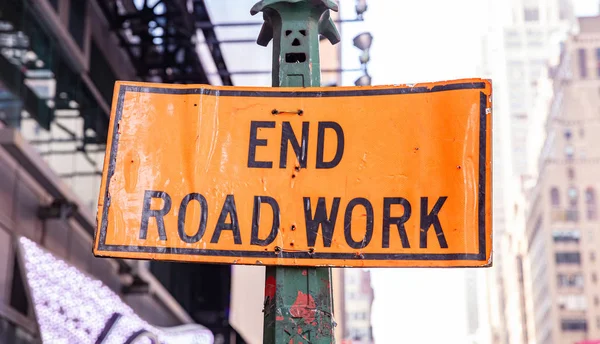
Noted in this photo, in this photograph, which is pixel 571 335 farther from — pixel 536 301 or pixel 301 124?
pixel 301 124

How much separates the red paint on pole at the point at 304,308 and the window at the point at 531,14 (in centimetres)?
20046

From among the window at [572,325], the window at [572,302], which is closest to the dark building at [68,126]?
the window at [572,325]

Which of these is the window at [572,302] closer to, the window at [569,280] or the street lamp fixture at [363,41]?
the window at [569,280]

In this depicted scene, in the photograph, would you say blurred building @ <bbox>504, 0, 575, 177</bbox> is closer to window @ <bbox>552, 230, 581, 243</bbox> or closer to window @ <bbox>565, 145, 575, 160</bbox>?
window @ <bbox>565, 145, 575, 160</bbox>

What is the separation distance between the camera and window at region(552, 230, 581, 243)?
9394 centimetres

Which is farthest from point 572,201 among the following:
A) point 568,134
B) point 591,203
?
point 568,134

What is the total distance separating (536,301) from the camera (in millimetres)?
103312

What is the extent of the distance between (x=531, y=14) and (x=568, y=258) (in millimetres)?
114688

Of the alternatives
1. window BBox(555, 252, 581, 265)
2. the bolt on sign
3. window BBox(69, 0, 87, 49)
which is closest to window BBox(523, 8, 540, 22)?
window BBox(555, 252, 581, 265)

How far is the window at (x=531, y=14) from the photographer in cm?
19725

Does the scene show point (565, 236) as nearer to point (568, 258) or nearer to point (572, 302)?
point (568, 258)

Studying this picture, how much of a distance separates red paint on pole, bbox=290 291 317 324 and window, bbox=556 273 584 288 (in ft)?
301

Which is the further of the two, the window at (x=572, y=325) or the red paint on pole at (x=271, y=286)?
the window at (x=572, y=325)

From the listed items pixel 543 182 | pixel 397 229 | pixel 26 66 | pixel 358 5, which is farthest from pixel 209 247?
pixel 543 182
